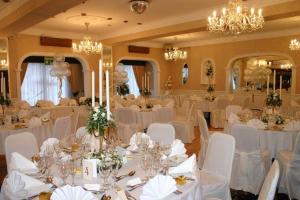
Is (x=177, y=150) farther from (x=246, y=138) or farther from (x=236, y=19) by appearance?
(x=236, y=19)

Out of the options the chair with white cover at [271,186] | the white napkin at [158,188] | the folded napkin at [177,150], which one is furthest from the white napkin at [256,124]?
the white napkin at [158,188]

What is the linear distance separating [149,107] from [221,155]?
457cm

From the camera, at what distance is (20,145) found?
3201 millimetres

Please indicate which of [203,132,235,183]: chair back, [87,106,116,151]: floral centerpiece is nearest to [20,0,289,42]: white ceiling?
[203,132,235,183]: chair back

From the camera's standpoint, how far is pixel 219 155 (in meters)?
3.01

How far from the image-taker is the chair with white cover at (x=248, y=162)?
12.8ft

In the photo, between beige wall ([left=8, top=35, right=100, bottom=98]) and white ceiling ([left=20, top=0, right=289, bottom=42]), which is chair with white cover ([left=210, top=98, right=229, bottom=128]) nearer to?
white ceiling ([left=20, top=0, right=289, bottom=42])

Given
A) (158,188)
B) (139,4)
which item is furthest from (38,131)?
(158,188)

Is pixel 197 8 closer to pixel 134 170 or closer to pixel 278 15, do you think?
pixel 278 15

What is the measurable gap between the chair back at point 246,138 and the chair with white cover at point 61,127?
290 cm

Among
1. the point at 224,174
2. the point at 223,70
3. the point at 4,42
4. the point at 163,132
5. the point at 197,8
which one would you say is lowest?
the point at 224,174

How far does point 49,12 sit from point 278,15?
4778 mm

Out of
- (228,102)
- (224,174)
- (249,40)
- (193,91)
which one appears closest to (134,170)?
(224,174)

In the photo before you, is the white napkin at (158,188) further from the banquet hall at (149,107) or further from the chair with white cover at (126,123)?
the chair with white cover at (126,123)
